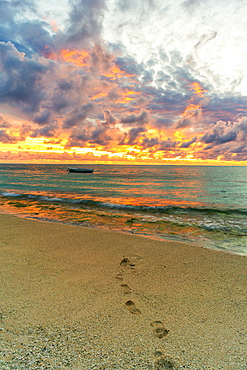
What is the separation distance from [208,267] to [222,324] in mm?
2095

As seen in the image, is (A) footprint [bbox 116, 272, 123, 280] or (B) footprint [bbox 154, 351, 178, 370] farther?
(A) footprint [bbox 116, 272, 123, 280]

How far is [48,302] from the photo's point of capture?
3434mm

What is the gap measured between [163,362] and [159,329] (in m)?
0.54

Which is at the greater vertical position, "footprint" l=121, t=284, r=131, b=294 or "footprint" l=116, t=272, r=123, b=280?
"footprint" l=121, t=284, r=131, b=294

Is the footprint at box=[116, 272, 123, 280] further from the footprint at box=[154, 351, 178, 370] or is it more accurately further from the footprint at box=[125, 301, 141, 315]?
the footprint at box=[154, 351, 178, 370]

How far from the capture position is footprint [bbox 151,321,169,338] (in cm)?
279

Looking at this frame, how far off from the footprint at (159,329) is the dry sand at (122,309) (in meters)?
0.01

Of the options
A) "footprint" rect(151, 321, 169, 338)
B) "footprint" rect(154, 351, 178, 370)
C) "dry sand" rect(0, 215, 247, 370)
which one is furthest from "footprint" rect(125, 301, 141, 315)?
"footprint" rect(154, 351, 178, 370)

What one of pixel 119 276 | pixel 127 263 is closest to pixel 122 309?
pixel 119 276

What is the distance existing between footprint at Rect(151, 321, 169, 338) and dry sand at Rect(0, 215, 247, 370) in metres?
0.01

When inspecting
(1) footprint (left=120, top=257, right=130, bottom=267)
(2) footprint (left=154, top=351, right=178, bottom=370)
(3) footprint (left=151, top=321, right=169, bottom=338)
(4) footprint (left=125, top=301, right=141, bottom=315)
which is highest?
(2) footprint (left=154, top=351, right=178, bottom=370)

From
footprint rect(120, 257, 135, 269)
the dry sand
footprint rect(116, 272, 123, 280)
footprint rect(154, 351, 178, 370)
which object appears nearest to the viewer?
footprint rect(154, 351, 178, 370)

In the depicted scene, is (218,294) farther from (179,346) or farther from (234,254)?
(234,254)

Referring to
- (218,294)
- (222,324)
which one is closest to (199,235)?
(218,294)
